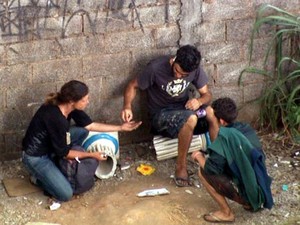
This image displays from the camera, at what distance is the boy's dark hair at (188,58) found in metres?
6.29

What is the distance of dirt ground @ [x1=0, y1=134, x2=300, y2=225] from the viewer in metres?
5.96

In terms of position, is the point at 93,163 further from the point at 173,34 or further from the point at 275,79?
the point at 275,79

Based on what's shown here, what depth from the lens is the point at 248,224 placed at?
5926 mm

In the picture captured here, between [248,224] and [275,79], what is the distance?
1924mm

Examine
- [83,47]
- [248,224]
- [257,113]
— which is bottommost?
[248,224]

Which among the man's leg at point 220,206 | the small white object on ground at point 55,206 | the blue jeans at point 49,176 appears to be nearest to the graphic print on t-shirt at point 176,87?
the man's leg at point 220,206

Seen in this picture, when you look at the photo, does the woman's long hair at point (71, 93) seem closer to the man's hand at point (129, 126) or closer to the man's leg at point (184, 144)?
the man's hand at point (129, 126)

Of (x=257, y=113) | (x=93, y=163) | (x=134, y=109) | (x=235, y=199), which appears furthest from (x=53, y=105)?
(x=257, y=113)

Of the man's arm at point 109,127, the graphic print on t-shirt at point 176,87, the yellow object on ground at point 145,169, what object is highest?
the graphic print on t-shirt at point 176,87

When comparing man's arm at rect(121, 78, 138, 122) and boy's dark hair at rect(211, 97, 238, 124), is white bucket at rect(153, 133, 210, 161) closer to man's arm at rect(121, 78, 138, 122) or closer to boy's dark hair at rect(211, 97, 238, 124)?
man's arm at rect(121, 78, 138, 122)

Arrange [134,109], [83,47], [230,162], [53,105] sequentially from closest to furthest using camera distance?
[230,162], [53,105], [83,47], [134,109]

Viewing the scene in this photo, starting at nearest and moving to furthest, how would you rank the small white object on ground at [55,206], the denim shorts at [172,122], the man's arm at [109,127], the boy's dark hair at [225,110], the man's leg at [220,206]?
the boy's dark hair at [225,110] < the man's leg at [220,206] < the small white object on ground at [55,206] < the man's arm at [109,127] < the denim shorts at [172,122]

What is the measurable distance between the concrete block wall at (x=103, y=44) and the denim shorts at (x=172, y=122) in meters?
0.30

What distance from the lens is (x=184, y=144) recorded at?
6500 millimetres
